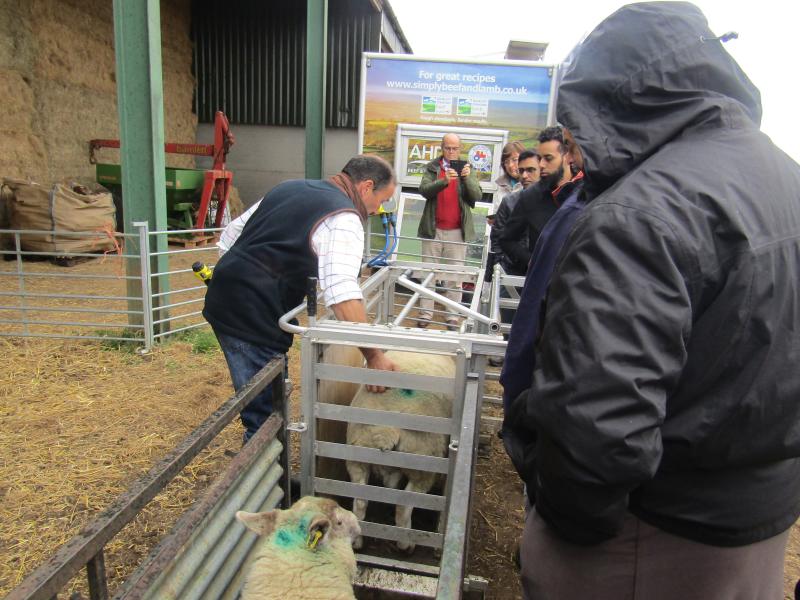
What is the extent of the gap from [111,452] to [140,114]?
10.5 ft

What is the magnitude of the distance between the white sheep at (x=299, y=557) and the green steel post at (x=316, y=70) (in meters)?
5.49

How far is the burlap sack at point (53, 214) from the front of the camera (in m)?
8.41

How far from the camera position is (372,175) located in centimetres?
293

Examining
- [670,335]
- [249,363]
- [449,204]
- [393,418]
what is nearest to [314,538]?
[393,418]

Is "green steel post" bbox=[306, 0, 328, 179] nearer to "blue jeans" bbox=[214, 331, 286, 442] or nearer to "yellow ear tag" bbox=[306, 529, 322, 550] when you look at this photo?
"blue jeans" bbox=[214, 331, 286, 442]

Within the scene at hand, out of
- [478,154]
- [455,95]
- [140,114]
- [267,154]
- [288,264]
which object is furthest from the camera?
[267,154]

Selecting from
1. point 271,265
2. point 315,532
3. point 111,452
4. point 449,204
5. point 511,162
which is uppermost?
point 511,162

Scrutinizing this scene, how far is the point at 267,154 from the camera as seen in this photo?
14336 millimetres

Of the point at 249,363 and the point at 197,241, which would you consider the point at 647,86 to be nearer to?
the point at 249,363

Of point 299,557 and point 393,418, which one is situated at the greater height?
point 393,418

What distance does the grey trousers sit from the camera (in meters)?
1.23

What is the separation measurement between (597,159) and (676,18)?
1.09 ft

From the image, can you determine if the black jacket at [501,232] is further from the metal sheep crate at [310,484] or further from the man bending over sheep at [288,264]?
the man bending over sheep at [288,264]

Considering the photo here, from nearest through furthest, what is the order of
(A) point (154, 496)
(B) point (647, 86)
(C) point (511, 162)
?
1. (B) point (647, 86)
2. (A) point (154, 496)
3. (C) point (511, 162)
